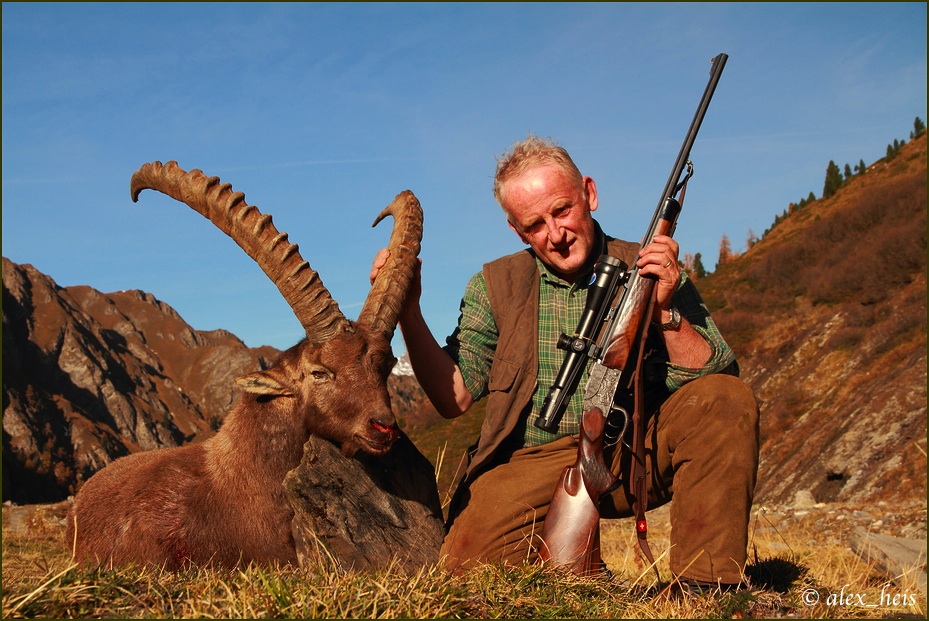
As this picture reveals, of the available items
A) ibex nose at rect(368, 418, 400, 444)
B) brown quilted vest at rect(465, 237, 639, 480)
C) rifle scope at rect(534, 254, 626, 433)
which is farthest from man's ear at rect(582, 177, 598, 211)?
ibex nose at rect(368, 418, 400, 444)

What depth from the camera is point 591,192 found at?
21.8ft

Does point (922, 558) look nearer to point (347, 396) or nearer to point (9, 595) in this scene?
point (347, 396)

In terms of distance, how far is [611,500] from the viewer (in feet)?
19.9

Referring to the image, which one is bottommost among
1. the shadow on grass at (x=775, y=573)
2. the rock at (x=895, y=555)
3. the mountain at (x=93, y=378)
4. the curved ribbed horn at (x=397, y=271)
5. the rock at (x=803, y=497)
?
the rock at (x=803, y=497)

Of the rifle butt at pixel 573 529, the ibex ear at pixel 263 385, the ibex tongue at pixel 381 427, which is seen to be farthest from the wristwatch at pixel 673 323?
the ibex ear at pixel 263 385

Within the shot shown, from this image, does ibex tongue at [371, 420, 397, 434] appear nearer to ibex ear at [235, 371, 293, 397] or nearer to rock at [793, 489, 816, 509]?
ibex ear at [235, 371, 293, 397]

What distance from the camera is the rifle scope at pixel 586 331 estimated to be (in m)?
5.75

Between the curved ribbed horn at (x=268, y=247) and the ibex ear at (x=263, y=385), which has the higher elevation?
the curved ribbed horn at (x=268, y=247)

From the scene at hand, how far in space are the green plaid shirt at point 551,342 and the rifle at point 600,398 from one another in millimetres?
252

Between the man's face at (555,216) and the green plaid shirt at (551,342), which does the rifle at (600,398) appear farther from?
the man's face at (555,216)

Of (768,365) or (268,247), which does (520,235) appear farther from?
(768,365)

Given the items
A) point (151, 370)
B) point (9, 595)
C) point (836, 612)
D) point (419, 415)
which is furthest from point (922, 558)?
point (151, 370)

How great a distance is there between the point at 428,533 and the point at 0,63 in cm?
470

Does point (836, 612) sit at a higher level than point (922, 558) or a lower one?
higher
